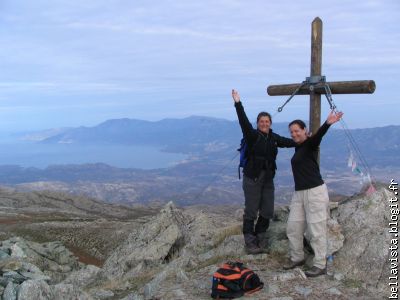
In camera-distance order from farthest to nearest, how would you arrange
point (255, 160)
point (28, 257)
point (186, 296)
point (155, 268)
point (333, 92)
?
point (28, 257) < point (155, 268) < point (333, 92) < point (255, 160) < point (186, 296)

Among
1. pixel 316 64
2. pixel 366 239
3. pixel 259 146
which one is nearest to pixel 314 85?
pixel 316 64

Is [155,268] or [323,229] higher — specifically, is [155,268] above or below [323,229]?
below

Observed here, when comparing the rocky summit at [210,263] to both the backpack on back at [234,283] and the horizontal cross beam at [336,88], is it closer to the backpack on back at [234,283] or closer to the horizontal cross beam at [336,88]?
the backpack on back at [234,283]

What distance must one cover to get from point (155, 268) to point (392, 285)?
8301 mm

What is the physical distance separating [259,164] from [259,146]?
0.53m

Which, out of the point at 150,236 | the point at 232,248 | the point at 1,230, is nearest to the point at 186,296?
the point at 232,248

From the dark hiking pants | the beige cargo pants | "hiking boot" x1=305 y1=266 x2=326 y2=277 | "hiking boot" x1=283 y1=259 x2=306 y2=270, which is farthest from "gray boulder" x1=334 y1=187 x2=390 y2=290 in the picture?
the dark hiking pants

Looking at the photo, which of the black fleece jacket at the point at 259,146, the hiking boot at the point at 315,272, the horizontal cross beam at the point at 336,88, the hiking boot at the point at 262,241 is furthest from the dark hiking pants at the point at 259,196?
the horizontal cross beam at the point at 336,88

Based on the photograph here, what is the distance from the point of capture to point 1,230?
1529 inches

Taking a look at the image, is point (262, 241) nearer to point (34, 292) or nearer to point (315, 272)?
point (315, 272)

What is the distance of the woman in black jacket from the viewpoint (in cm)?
1213

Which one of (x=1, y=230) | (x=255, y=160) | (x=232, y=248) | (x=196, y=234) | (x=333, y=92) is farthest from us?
(x=1, y=230)

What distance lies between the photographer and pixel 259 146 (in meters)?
12.3

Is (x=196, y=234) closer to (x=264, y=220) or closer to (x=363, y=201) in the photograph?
(x=264, y=220)
